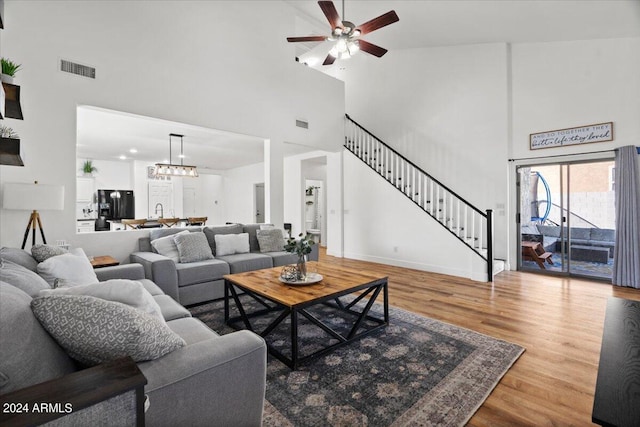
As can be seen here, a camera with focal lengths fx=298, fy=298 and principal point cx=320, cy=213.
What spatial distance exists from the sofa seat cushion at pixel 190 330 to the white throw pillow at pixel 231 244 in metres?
2.40

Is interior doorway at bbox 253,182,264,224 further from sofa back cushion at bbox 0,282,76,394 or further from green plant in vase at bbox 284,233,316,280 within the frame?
sofa back cushion at bbox 0,282,76,394

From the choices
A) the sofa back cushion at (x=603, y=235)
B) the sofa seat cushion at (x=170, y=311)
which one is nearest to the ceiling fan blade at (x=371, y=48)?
the sofa seat cushion at (x=170, y=311)

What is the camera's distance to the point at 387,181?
6.26 metres

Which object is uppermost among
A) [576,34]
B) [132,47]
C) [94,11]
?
[576,34]

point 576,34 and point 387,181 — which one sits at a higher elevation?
point 576,34

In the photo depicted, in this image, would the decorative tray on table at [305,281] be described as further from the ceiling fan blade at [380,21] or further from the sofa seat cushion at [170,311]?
the ceiling fan blade at [380,21]

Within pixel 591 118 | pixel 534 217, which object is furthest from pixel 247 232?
pixel 591 118

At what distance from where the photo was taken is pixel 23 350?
3.19ft

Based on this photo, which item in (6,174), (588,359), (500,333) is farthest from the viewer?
(6,174)

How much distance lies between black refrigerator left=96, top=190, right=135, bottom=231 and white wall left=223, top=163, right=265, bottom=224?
3172mm

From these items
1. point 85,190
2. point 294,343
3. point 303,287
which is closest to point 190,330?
point 294,343

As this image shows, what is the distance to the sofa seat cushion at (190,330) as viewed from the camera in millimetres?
1745

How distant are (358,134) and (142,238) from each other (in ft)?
16.4

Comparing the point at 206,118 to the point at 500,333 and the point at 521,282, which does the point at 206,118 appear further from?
the point at 521,282
